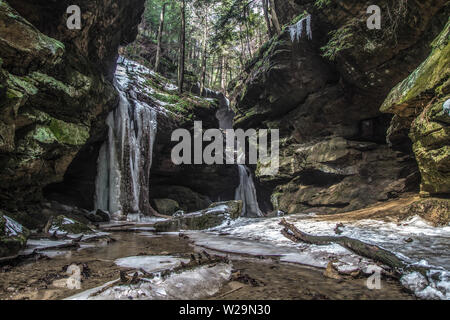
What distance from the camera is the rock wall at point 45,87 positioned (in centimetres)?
635

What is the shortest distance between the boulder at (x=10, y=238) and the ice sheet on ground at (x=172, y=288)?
7.18 feet

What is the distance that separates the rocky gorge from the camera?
4.41m

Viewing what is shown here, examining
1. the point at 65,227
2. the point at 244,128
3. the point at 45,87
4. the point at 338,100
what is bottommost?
the point at 65,227

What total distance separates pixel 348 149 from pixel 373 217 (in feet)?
22.5

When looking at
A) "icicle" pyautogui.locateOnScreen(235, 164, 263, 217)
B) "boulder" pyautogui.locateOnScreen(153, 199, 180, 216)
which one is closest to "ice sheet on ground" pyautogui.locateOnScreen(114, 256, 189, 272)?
"boulder" pyautogui.locateOnScreen(153, 199, 180, 216)

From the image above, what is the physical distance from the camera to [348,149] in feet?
42.4

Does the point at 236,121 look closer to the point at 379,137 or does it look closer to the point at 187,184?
the point at 187,184

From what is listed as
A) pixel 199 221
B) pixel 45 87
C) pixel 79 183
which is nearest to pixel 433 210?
pixel 199 221

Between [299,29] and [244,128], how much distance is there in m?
7.32

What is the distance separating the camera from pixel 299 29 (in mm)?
12500

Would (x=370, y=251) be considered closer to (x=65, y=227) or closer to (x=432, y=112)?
(x=432, y=112)

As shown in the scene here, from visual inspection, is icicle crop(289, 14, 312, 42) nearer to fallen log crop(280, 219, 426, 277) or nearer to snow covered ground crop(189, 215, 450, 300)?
snow covered ground crop(189, 215, 450, 300)

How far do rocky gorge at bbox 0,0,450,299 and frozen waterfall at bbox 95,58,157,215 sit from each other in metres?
0.07

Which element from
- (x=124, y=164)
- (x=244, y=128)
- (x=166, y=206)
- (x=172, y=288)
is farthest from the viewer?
(x=244, y=128)
